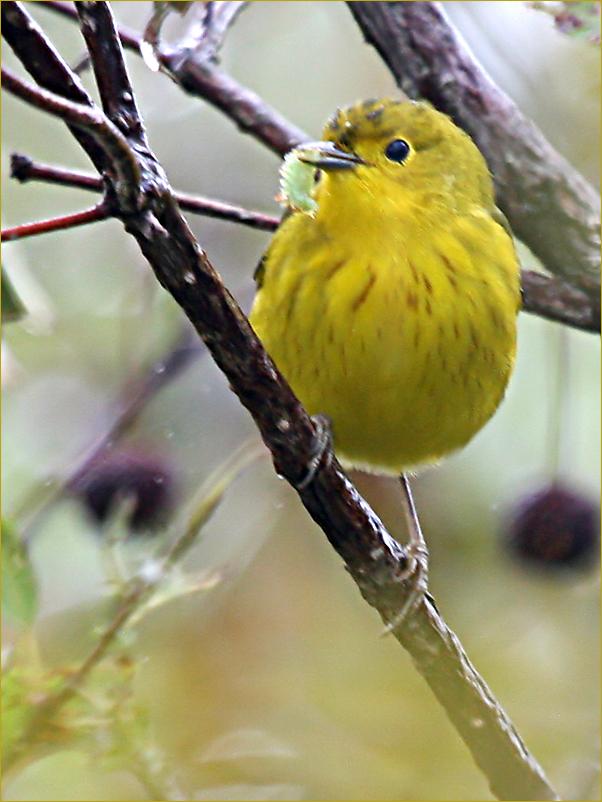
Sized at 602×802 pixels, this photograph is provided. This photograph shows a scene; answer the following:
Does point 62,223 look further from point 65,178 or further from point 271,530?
point 271,530

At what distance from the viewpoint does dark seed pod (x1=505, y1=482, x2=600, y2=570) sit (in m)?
2.40

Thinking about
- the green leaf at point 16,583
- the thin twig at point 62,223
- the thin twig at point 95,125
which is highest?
the thin twig at point 95,125

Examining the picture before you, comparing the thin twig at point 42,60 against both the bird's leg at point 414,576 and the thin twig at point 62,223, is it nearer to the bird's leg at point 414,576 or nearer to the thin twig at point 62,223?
the thin twig at point 62,223

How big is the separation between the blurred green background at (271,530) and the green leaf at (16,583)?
0.22 metres

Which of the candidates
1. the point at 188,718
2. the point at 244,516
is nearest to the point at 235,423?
the point at 244,516

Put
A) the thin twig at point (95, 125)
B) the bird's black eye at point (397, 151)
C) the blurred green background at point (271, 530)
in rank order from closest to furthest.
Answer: the thin twig at point (95, 125) → the bird's black eye at point (397, 151) → the blurred green background at point (271, 530)

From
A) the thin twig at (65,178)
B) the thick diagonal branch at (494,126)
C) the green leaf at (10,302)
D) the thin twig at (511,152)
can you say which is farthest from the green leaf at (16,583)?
the thick diagonal branch at (494,126)

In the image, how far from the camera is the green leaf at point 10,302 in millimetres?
1649

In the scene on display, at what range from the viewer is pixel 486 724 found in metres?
1.77

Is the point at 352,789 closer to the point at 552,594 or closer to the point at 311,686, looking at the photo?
the point at 311,686

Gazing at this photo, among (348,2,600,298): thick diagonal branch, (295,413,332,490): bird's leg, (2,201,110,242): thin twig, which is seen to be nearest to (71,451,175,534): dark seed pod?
(295,413,332,490): bird's leg

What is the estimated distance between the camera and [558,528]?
7.89 feet

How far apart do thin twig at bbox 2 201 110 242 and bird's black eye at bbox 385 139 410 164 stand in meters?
0.90

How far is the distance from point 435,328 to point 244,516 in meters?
1.25
